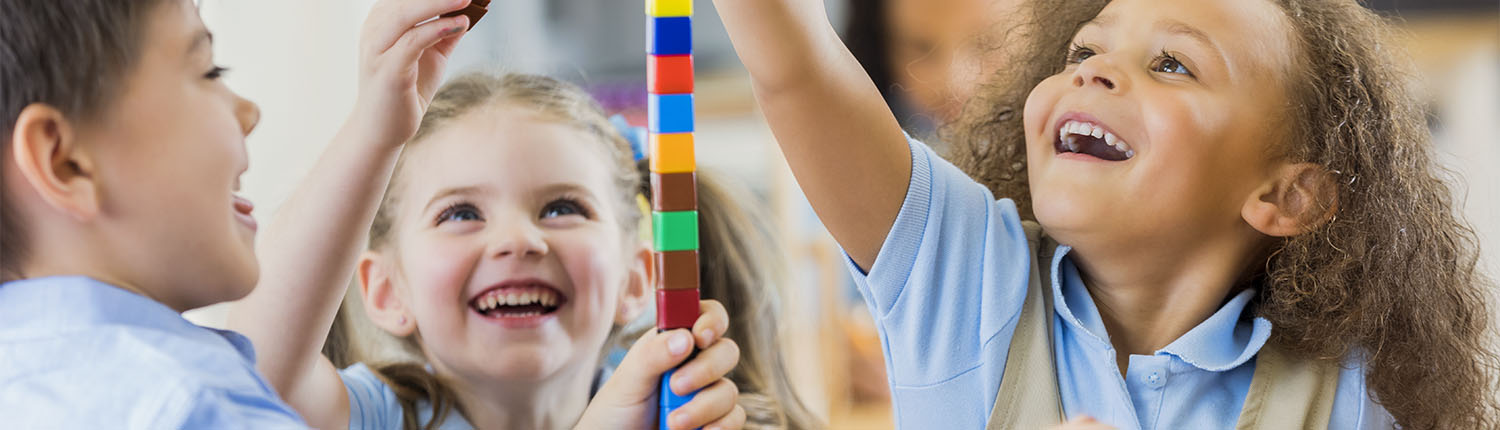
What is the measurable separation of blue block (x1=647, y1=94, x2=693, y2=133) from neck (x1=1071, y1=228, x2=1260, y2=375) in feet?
0.68

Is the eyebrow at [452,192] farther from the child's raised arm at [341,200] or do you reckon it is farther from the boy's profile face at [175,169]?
the boy's profile face at [175,169]

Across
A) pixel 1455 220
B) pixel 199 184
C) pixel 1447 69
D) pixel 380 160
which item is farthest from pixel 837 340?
pixel 199 184

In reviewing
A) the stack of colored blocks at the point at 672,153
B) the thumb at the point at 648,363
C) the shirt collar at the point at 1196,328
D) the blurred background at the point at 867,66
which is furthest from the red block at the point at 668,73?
the blurred background at the point at 867,66

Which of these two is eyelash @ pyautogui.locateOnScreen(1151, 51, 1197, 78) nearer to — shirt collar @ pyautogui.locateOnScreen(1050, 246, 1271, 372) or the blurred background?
shirt collar @ pyautogui.locateOnScreen(1050, 246, 1271, 372)

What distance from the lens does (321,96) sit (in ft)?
3.18

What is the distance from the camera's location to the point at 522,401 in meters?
0.63

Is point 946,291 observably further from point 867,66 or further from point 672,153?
point 867,66

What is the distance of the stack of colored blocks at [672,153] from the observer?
0.52 m

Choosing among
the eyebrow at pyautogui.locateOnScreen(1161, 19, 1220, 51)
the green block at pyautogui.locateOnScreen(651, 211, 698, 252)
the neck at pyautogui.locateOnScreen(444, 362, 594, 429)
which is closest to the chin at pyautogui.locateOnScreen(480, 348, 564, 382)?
the neck at pyautogui.locateOnScreen(444, 362, 594, 429)

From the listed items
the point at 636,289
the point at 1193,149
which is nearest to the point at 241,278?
the point at 636,289

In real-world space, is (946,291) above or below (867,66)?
above

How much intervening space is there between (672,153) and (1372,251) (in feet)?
1.12

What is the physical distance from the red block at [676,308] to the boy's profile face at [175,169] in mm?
168

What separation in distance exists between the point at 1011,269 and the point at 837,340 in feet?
3.60
